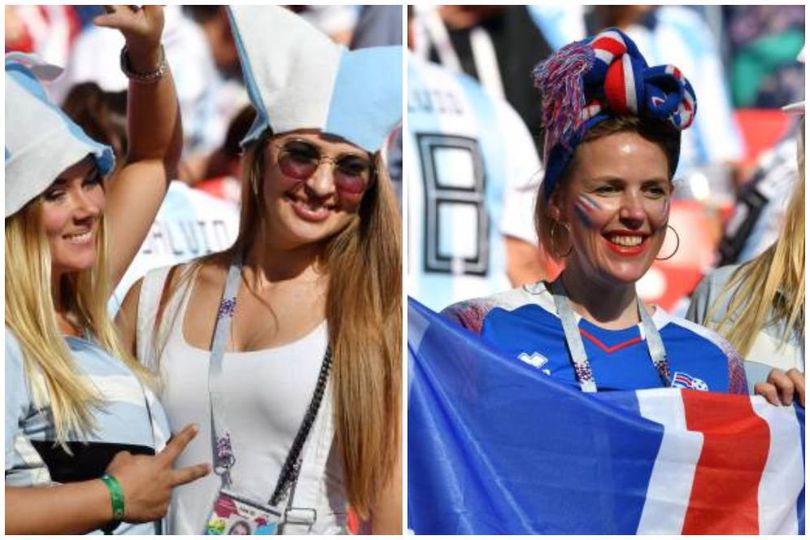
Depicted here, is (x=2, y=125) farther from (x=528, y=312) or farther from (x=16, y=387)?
(x=528, y=312)

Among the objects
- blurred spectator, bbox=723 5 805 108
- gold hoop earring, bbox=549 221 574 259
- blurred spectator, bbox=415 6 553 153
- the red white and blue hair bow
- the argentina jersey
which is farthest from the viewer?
blurred spectator, bbox=723 5 805 108

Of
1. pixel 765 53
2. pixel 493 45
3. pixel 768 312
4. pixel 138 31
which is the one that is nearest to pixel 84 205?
pixel 138 31

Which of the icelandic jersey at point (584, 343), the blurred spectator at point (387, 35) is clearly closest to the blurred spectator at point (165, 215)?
the blurred spectator at point (387, 35)

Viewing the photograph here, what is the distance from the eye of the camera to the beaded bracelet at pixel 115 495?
3.49 meters

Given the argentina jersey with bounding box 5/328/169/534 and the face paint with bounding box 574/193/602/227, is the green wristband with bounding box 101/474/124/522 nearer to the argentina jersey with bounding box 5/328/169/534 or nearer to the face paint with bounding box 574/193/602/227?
the argentina jersey with bounding box 5/328/169/534

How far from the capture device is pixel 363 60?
154 inches

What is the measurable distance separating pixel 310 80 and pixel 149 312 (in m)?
0.68

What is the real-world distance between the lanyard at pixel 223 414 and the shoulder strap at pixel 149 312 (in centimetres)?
15

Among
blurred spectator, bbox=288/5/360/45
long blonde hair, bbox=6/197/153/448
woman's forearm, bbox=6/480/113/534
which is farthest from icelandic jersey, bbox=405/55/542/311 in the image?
woman's forearm, bbox=6/480/113/534

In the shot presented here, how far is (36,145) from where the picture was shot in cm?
361

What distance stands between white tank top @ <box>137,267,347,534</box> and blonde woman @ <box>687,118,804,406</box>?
3.39ft

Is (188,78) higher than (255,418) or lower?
higher

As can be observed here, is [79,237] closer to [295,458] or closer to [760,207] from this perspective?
[295,458]

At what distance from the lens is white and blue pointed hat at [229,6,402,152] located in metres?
3.82
